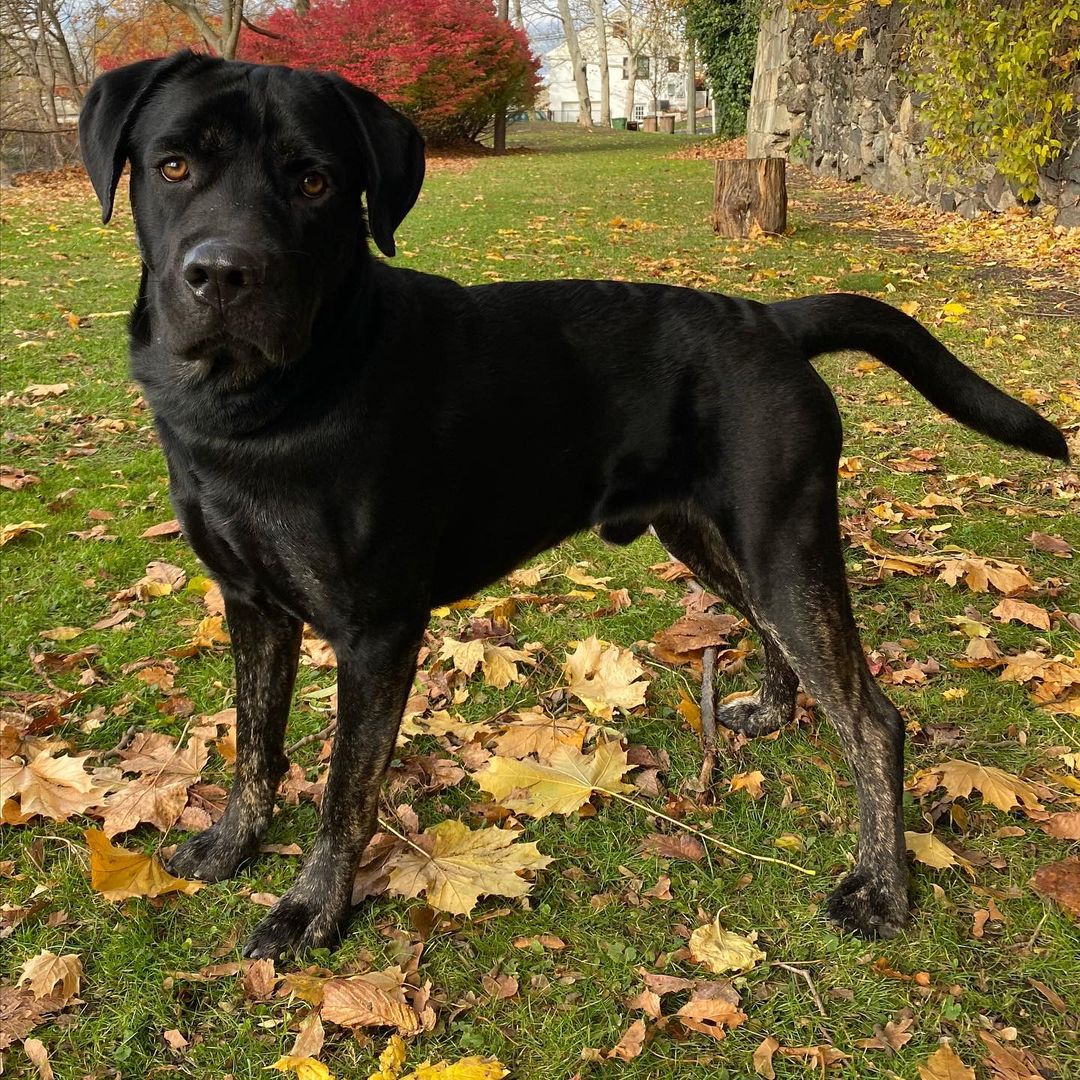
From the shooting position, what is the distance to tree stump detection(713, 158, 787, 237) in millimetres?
11945

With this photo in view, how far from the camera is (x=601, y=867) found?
2861mm

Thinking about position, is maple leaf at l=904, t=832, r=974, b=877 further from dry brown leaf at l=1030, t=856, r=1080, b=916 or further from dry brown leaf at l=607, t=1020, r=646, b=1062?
dry brown leaf at l=607, t=1020, r=646, b=1062

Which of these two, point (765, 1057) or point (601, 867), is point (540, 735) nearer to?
point (601, 867)

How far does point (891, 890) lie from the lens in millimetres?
2654

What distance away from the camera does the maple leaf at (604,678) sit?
353 cm

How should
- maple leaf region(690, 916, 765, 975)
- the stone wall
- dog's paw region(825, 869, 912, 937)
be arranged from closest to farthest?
1. maple leaf region(690, 916, 765, 975)
2. dog's paw region(825, 869, 912, 937)
3. the stone wall

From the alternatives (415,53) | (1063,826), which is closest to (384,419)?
(1063,826)

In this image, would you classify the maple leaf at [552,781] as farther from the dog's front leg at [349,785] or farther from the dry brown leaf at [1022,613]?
the dry brown leaf at [1022,613]

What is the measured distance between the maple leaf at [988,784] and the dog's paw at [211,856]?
219 cm

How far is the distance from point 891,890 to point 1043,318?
6.84m

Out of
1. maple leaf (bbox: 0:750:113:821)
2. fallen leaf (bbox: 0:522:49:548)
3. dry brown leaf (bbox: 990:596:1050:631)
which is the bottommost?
maple leaf (bbox: 0:750:113:821)

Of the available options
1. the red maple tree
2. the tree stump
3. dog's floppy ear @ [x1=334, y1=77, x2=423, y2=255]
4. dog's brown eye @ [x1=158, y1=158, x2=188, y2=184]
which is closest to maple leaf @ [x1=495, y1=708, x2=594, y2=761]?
dog's floppy ear @ [x1=334, y1=77, x2=423, y2=255]

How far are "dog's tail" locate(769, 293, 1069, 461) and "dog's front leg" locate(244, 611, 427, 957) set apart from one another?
1.46m

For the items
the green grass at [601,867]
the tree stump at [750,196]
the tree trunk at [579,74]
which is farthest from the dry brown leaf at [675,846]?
the tree trunk at [579,74]
